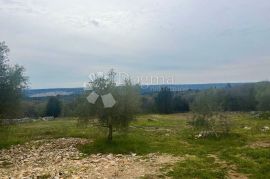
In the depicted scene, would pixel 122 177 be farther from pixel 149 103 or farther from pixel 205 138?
pixel 149 103

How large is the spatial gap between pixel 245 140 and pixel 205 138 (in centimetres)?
483

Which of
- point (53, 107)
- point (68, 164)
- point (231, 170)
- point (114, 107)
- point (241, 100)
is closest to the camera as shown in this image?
point (231, 170)

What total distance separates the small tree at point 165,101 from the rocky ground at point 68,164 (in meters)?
78.3

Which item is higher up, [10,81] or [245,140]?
[10,81]

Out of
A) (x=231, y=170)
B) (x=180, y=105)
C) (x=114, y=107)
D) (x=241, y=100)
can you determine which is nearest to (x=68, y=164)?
(x=231, y=170)

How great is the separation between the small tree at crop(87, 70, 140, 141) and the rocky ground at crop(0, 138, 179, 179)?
3896 mm

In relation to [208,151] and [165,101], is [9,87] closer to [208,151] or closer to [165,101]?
[208,151]

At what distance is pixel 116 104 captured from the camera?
35.7 meters

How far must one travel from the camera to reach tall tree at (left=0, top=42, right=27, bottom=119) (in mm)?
31805

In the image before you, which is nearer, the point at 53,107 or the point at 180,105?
the point at 53,107

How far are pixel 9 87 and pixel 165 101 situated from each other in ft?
272

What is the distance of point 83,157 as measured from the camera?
28.8 metres

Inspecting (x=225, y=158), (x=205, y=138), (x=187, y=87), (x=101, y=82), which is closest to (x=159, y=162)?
(x=225, y=158)

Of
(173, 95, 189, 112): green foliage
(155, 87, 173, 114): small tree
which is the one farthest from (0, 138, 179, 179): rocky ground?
(173, 95, 189, 112): green foliage
